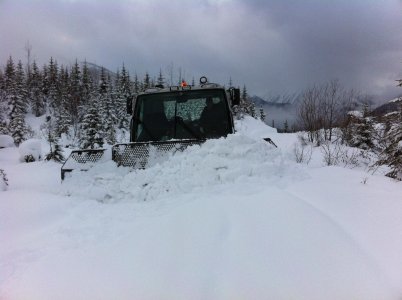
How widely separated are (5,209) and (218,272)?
11.0 ft

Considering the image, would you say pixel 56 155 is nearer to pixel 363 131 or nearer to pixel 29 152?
pixel 29 152

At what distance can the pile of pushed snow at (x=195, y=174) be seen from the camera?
4332mm

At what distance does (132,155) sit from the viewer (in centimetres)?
502

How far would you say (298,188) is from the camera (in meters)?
4.36

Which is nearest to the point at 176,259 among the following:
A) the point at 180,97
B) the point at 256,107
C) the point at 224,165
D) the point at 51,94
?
the point at 224,165

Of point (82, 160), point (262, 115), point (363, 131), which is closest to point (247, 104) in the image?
point (262, 115)

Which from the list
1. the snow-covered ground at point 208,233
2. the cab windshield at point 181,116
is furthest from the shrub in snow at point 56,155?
the snow-covered ground at point 208,233

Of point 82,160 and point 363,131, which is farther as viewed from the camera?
point 363,131

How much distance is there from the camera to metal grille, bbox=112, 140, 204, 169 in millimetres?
4926

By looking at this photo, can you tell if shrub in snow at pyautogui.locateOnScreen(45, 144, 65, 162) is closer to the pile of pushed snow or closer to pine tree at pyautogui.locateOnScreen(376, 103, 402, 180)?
the pile of pushed snow

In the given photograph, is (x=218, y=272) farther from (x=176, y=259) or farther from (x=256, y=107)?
(x=256, y=107)

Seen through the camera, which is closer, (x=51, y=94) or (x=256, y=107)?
(x=51, y=94)

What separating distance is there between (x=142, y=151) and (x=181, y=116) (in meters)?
1.44

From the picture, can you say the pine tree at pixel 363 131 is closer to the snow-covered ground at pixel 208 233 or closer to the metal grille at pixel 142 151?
the snow-covered ground at pixel 208 233
